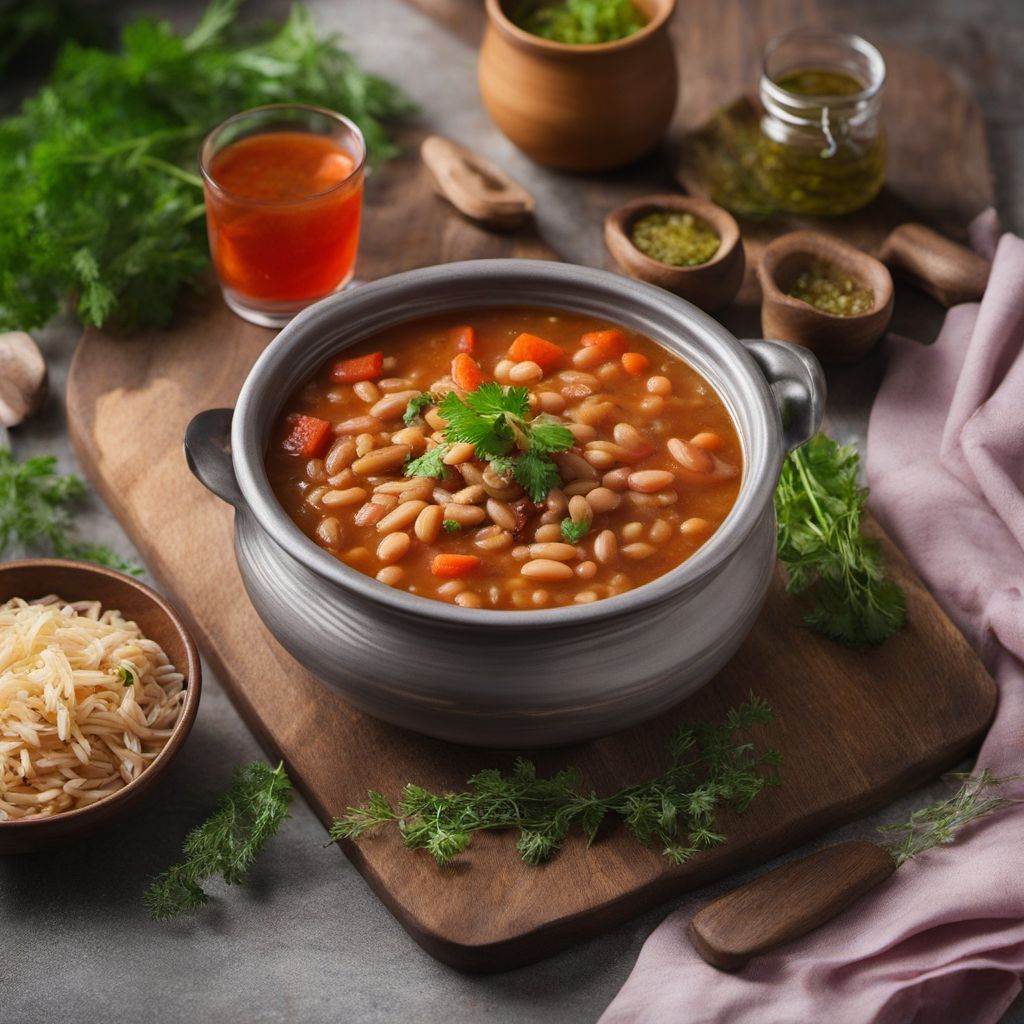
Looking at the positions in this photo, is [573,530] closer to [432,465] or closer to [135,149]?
[432,465]

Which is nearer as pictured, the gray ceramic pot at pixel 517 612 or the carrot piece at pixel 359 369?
the gray ceramic pot at pixel 517 612

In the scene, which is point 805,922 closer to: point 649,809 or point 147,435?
point 649,809

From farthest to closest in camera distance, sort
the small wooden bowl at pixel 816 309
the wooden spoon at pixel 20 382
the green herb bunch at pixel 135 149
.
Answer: the green herb bunch at pixel 135 149, the wooden spoon at pixel 20 382, the small wooden bowl at pixel 816 309

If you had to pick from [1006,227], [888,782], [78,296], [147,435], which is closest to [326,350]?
[147,435]

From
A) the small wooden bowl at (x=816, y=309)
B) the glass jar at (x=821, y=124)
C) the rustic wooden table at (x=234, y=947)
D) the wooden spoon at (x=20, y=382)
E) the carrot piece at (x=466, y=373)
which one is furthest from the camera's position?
the glass jar at (x=821, y=124)

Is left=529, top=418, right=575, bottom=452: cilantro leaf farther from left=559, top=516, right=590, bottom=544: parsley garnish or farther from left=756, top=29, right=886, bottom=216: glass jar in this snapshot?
left=756, top=29, right=886, bottom=216: glass jar

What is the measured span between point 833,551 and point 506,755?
1.20 m

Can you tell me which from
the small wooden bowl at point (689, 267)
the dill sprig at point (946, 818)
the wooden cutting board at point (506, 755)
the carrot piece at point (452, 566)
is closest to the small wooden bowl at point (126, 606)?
the wooden cutting board at point (506, 755)

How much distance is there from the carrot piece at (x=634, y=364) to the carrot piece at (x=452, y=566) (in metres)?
0.89

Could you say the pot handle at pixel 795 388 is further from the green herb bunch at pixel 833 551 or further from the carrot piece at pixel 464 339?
the carrot piece at pixel 464 339

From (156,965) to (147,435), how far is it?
1878mm

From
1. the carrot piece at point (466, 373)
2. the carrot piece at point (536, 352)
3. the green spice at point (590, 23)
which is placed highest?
the green spice at point (590, 23)

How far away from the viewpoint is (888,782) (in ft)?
13.7

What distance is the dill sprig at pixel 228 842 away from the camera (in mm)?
3984
